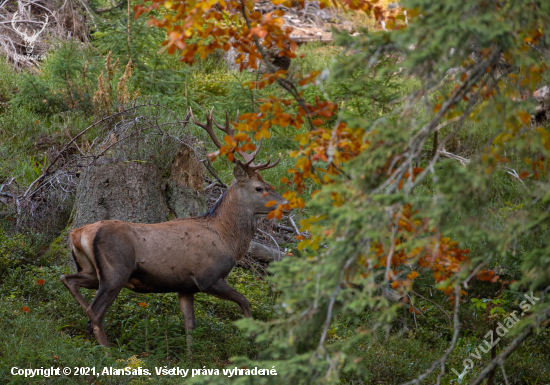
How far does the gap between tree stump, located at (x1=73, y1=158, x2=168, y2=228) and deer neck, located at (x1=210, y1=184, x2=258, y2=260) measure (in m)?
1.48

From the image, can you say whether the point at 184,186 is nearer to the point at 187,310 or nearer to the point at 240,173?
the point at 240,173

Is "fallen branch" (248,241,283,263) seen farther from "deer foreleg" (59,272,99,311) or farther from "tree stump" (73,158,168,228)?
"deer foreleg" (59,272,99,311)

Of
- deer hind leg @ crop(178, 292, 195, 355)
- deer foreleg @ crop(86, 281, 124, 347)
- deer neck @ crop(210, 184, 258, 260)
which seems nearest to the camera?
deer foreleg @ crop(86, 281, 124, 347)

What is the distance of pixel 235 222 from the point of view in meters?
6.71

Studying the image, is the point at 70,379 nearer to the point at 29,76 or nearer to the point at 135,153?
the point at 135,153

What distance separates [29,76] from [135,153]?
16.3 feet

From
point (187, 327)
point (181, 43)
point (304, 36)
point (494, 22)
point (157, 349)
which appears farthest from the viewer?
point (304, 36)

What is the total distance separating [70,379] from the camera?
4.59 metres

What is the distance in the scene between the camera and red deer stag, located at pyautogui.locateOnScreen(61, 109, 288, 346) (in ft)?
18.7

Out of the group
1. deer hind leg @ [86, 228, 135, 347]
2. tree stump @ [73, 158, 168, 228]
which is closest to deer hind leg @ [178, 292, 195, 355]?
deer hind leg @ [86, 228, 135, 347]

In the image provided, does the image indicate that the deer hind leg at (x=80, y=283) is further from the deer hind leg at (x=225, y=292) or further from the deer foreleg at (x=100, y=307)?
the deer hind leg at (x=225, y=292)

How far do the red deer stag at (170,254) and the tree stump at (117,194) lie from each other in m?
1.46

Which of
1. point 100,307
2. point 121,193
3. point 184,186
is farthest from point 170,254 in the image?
point 184,186

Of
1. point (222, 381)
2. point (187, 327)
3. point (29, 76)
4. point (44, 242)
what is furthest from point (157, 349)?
point (29, 76)
